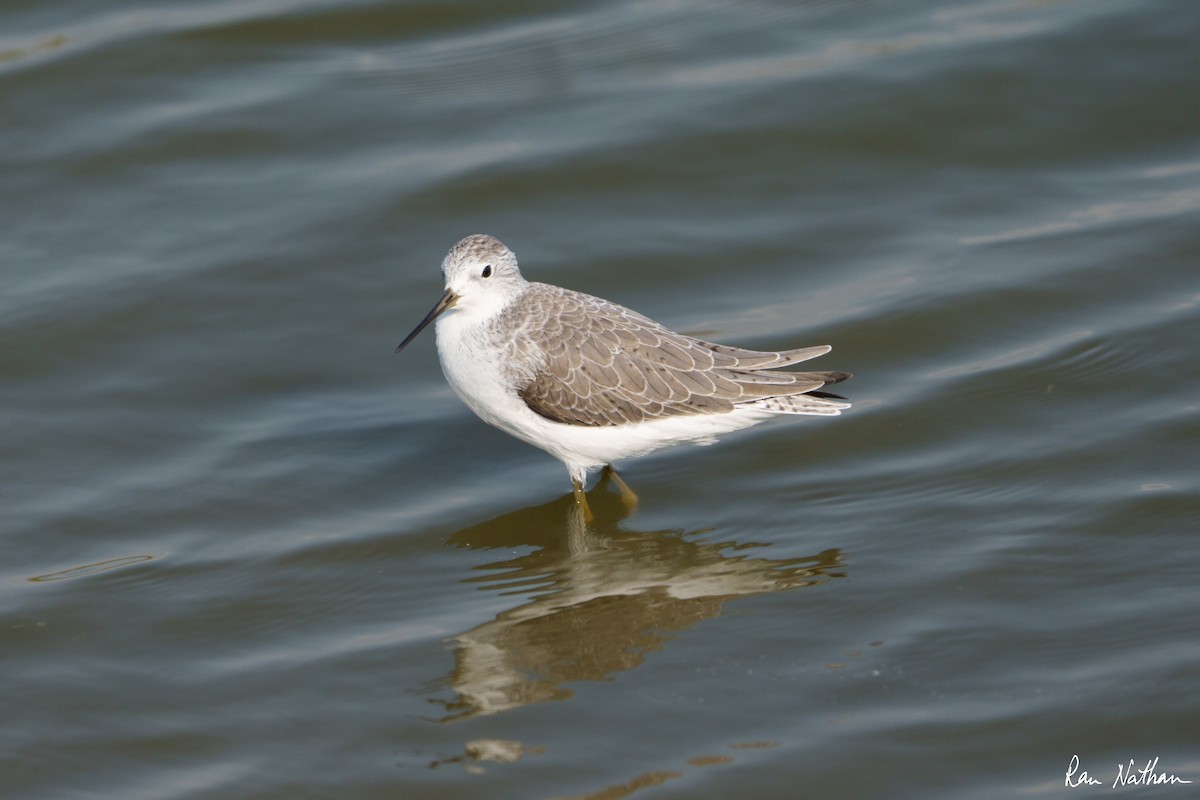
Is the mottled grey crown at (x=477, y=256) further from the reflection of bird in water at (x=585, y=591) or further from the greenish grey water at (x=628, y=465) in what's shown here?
the reflection of bird in water at (x=585, y=591)

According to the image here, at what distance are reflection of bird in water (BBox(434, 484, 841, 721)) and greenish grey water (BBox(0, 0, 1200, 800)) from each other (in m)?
0.03

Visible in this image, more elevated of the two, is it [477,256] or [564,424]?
[477,256]

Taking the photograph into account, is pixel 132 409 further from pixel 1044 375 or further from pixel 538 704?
pixel 1044 375

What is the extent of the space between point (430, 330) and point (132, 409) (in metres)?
2.50

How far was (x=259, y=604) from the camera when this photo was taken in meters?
8.14

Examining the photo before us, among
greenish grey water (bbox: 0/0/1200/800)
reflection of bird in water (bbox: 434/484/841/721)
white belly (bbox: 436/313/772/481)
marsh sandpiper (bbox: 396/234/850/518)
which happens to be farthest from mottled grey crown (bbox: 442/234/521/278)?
reflection of bird in water (bbox: 434/484/841/721)

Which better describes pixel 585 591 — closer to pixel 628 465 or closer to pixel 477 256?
pixel 628 465

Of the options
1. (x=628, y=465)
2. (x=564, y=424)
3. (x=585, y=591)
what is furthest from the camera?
(x=628, y=465)

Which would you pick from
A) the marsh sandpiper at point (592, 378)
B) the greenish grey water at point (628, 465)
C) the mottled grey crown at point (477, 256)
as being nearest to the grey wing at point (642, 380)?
the marsh sandpiper at point (592, 378)

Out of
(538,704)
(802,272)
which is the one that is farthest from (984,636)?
(802,272)

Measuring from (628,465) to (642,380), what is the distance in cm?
122

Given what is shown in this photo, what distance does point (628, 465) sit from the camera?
32.6 feet

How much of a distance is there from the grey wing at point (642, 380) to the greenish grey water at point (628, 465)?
0.72m

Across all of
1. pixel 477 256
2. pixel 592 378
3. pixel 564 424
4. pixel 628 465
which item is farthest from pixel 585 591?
pixel 477 256
